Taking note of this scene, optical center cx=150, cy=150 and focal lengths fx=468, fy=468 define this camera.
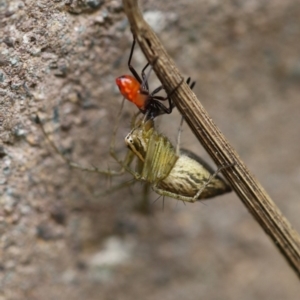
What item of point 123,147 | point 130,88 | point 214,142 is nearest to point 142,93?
point 130,88

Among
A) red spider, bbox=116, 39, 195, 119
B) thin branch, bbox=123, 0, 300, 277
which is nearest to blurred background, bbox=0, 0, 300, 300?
red spider, bbox=116, 39, 195, 119

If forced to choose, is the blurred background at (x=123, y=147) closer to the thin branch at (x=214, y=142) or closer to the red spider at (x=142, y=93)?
the red spider at (x=142, y=93)

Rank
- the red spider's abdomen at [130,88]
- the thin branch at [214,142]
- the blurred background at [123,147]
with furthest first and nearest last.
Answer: the blurred background at [123,147], the red spider's abdomen at [130,88], the thin branch at [214,142]

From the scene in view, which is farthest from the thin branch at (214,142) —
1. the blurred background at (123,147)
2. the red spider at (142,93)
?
the blurred background at (123,147)

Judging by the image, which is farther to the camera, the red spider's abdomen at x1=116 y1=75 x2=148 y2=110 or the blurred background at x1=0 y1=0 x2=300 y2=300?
the blurred background at x1=0 y1=0 x2=300 y2=300

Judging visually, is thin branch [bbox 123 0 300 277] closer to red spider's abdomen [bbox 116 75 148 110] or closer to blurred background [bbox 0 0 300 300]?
red spider's abdomen [bbox 116 75 148 110]

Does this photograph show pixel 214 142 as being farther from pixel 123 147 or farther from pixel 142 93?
pixel 123 147
